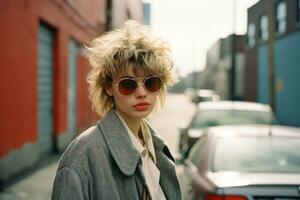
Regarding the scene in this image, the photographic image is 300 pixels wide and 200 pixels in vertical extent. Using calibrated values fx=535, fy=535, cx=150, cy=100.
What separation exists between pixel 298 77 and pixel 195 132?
50.7 ft

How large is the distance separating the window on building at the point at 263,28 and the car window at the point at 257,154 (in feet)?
90.9

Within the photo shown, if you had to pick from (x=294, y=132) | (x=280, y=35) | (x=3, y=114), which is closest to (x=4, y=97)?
(x=3, y=114)

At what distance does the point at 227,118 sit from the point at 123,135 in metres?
8.26

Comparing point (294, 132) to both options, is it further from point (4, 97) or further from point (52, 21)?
point (52, 21)

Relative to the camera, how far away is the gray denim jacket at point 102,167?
2078 mm

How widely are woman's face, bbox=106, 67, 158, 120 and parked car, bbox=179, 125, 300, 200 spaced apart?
2.06 metres

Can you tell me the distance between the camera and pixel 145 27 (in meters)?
2.54

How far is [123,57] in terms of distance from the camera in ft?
7.51

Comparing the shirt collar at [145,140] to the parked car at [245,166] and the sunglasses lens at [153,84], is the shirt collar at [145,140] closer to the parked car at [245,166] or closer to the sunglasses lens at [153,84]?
the sunglasses lens at [153,84]

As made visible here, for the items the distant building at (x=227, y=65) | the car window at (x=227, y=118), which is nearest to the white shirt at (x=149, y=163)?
the car window at (x=227, y=118)

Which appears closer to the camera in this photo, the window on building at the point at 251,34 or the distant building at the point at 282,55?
the distant building at the point at 282,55

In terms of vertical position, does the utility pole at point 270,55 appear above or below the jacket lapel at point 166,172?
above

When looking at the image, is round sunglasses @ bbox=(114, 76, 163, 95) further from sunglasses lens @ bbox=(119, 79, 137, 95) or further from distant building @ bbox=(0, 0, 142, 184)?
distant building @ bbox=(0, 0, 142, 184)

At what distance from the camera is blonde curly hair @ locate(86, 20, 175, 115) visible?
2.31 meters
